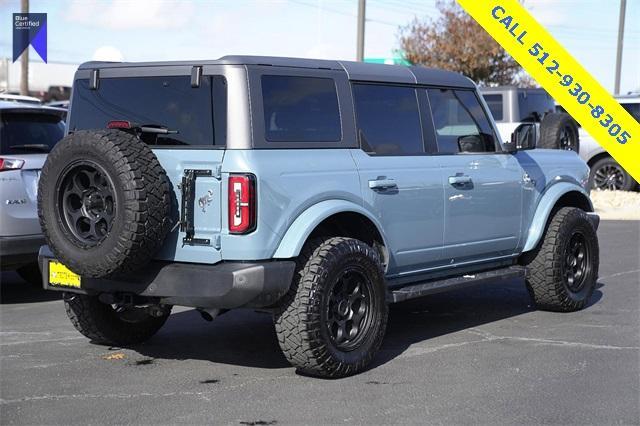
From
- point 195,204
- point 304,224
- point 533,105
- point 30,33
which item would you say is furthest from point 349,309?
point 533,105

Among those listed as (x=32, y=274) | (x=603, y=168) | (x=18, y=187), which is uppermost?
(x=603, y=168)

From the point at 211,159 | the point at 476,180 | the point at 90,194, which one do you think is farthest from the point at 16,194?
the point at 476,180

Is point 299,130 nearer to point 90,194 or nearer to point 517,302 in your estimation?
point 90,194

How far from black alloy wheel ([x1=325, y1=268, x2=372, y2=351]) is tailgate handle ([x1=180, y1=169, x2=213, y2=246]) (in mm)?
899

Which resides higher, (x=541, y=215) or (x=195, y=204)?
(x=195, y=204)

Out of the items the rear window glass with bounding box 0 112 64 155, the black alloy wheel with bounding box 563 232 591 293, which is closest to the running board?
the black alloy wheel with bounding box 563 232 591 293

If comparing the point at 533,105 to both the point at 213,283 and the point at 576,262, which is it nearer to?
the point at 576,262

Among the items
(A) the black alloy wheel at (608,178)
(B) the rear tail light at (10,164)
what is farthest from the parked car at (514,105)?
(B) the rear tail light at (10,164)

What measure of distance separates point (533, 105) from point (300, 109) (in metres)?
13.3

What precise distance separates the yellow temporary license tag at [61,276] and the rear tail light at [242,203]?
1.20 m

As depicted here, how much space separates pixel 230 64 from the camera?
18.2ft

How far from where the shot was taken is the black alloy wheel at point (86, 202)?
17.9 ft

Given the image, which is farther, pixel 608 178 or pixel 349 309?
pixel 608 178

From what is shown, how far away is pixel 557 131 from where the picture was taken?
863 centimetres
